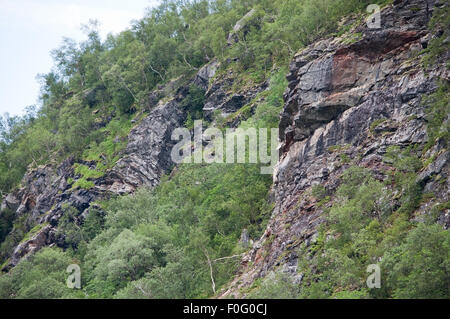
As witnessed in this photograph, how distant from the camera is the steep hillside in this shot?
101ft

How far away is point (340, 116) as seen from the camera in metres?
42.3

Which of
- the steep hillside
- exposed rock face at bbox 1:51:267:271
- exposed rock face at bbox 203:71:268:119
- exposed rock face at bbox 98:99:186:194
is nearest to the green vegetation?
the steep hillside

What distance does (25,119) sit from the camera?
117m

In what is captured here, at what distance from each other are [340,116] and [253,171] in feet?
43.6

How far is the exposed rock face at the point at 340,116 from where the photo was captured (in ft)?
121

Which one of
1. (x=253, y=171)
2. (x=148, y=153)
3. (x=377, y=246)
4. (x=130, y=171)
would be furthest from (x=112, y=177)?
(x=377, y=246)

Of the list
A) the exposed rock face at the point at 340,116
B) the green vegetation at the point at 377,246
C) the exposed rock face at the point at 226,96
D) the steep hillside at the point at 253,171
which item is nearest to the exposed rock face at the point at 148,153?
the steep hillside at the point at 253,171

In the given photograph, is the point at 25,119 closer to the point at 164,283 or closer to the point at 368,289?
the point at 164,283

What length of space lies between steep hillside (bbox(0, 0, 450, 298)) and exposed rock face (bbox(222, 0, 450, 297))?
14 centimetres

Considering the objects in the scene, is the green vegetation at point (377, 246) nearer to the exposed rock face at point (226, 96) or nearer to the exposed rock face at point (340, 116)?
the exposed rock face at point (340, 116)

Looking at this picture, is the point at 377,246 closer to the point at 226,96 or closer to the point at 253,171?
the point at 253,171

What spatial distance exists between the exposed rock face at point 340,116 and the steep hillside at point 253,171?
0.45 ft
